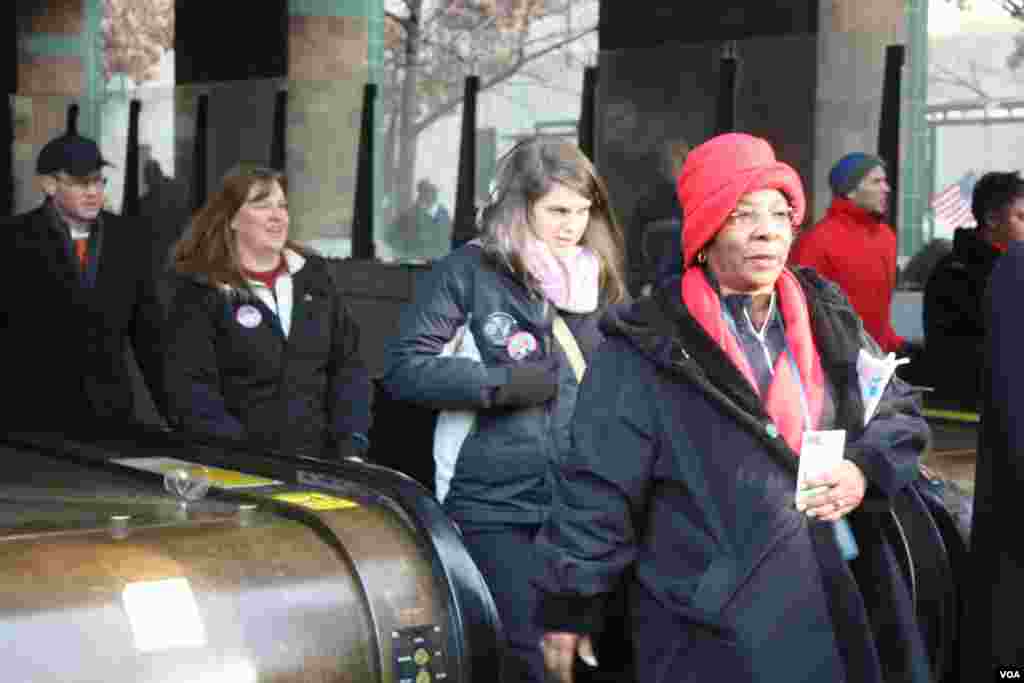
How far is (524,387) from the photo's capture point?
4078 mm

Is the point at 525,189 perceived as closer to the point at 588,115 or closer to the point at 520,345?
the point at 520,345

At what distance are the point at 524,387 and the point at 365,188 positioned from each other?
9.98 meters

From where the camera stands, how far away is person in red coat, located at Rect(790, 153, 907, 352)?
283 inches

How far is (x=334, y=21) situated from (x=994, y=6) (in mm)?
8276

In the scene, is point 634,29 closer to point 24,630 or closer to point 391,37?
point 391,37

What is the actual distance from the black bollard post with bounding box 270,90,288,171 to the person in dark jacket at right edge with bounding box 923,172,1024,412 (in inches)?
344

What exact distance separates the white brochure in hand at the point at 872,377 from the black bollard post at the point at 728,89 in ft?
23.5

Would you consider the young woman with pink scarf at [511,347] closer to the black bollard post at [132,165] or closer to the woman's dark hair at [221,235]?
the woman's dark hair at [221,235]

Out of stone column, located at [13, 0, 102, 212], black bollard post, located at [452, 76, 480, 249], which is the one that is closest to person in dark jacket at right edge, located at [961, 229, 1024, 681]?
black bollard post, located at [452, 76, 480, 249]

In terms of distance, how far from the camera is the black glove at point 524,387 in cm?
407

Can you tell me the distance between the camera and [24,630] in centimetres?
281

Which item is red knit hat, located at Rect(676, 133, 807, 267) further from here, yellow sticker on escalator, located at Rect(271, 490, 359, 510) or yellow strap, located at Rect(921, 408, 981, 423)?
yellow strap, located at Rect(921, 408, 981, 423)

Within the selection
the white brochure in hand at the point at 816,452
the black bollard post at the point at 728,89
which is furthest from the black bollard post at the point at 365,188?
the white brochure in hand at the point at 816,452

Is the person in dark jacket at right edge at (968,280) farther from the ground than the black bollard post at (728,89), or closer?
closer
